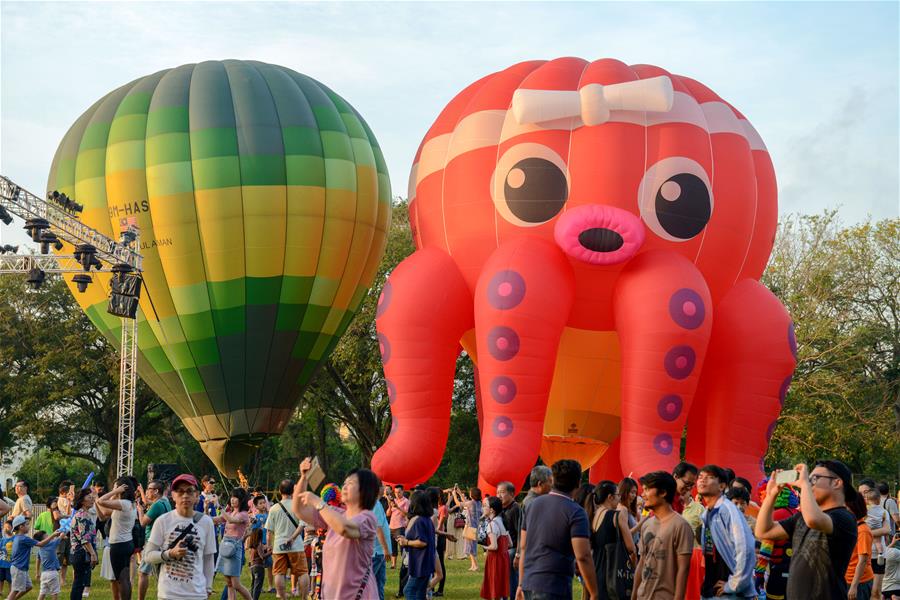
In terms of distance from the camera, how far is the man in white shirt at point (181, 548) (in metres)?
7.57

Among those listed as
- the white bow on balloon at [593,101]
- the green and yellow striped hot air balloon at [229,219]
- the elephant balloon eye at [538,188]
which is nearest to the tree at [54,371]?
the green and yellow striped hot air balloon at [229,219]

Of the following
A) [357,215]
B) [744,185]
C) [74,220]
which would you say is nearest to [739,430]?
[744,185]

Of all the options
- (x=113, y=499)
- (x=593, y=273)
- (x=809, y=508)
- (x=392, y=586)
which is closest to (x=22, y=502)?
(x=113, y=499)

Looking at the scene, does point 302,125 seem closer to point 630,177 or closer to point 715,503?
point 630,177

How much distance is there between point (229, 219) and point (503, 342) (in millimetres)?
8138

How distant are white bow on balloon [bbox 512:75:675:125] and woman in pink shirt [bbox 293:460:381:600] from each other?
35.5 ft

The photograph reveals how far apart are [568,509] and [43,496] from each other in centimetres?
3988

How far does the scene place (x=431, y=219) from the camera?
17.9 metres

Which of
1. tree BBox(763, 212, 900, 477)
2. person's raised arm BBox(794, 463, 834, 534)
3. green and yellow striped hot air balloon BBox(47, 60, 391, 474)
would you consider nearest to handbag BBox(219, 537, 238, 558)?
person's raised arm BBox(794, 463, 834, 534)

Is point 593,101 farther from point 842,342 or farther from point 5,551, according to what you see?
point 842,342

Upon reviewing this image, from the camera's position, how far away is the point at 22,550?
12406mm

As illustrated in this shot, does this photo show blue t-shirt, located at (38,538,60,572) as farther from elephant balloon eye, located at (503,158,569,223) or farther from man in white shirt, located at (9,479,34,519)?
elephant balloon eye, located at (503,158,569,223)

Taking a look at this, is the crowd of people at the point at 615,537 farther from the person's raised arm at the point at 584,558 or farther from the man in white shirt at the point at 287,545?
the man in white shirt at the point at 287,545

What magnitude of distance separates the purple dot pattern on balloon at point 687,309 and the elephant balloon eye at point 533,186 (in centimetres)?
201
